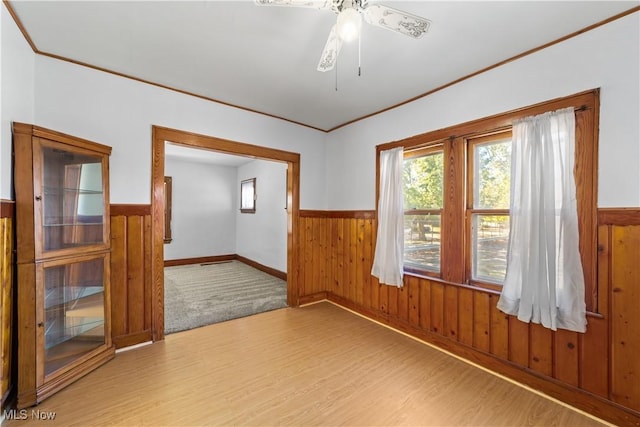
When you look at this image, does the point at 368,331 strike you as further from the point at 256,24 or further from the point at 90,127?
the point at 90,127

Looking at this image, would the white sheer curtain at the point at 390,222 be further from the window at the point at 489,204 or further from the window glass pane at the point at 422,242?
the window at the point at 489,204

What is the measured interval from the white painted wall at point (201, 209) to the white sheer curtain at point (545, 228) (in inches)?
238

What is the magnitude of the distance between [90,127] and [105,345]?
1.91m

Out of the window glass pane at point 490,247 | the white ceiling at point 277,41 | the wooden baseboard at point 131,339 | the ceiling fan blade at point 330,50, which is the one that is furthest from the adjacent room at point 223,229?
the ceiling fan blade at point 330,50

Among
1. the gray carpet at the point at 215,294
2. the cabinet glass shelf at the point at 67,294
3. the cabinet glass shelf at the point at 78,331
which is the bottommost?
the gray carpet at the point at 215,294

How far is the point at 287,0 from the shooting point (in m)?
1.26

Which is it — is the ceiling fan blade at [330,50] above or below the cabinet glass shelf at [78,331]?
above

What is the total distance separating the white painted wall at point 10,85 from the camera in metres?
1.61

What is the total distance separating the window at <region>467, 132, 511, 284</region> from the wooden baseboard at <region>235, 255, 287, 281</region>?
337 cm

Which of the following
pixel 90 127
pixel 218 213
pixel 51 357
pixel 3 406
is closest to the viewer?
pixel 3 406

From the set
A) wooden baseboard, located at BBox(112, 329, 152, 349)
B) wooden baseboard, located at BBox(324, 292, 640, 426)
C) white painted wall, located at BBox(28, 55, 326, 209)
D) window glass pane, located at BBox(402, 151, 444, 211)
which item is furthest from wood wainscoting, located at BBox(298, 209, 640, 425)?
wooden baseboard, located at BBox(112, 329, 152, 349)

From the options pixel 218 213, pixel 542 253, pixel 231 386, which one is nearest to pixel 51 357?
pixel 231 386

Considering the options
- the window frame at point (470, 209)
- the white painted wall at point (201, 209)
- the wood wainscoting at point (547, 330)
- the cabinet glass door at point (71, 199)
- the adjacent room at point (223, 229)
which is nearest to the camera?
the wood wainscoting at point (547, 330)

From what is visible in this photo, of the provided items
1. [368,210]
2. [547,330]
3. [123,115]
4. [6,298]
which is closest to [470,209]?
[547,330]
